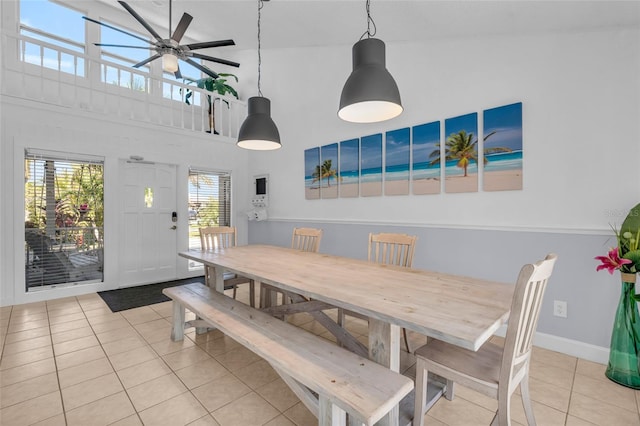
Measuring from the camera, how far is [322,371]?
1.33 meters

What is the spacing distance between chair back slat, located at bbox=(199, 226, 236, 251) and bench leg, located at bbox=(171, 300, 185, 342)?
82 cm

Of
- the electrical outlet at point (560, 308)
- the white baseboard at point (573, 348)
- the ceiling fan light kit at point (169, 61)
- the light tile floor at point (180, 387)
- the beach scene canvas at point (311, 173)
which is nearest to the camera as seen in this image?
the light tile floor at point (180, 387)

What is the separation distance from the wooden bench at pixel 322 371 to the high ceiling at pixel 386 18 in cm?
274

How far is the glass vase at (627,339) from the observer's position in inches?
75.7

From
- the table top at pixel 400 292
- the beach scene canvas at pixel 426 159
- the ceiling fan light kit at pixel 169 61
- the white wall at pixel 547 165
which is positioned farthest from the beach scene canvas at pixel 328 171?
the ceiling fan light kit at pixel 169 61

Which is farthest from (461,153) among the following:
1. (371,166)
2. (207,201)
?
(207,201)

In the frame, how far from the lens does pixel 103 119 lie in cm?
410

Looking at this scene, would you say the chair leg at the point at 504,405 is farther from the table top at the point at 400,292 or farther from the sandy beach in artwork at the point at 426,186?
the sandy beach in artwork at the point at 426,186

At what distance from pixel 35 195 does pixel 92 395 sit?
3.15m

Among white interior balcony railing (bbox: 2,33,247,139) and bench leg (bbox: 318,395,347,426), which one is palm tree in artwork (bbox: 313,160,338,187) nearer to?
white interior balcony railing (bbox: 2,33,247,139)

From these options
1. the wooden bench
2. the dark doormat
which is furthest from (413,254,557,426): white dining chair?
the dark doormat

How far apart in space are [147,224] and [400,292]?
176 inches

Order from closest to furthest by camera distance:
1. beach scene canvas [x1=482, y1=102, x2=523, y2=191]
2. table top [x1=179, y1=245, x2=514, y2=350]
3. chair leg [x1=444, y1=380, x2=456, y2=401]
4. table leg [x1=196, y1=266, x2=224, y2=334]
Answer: table top [x1=179, y1=245, x2=514, y2=350] < chair leg [x1=444, y1=380, x2=456, y2=401] < beach scene canvas [x1=482, y1=102, x2=523, y2=191] < table leg [x1=196, y1=266, x2=224, y2=334]

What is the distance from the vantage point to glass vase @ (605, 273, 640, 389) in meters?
1.92
